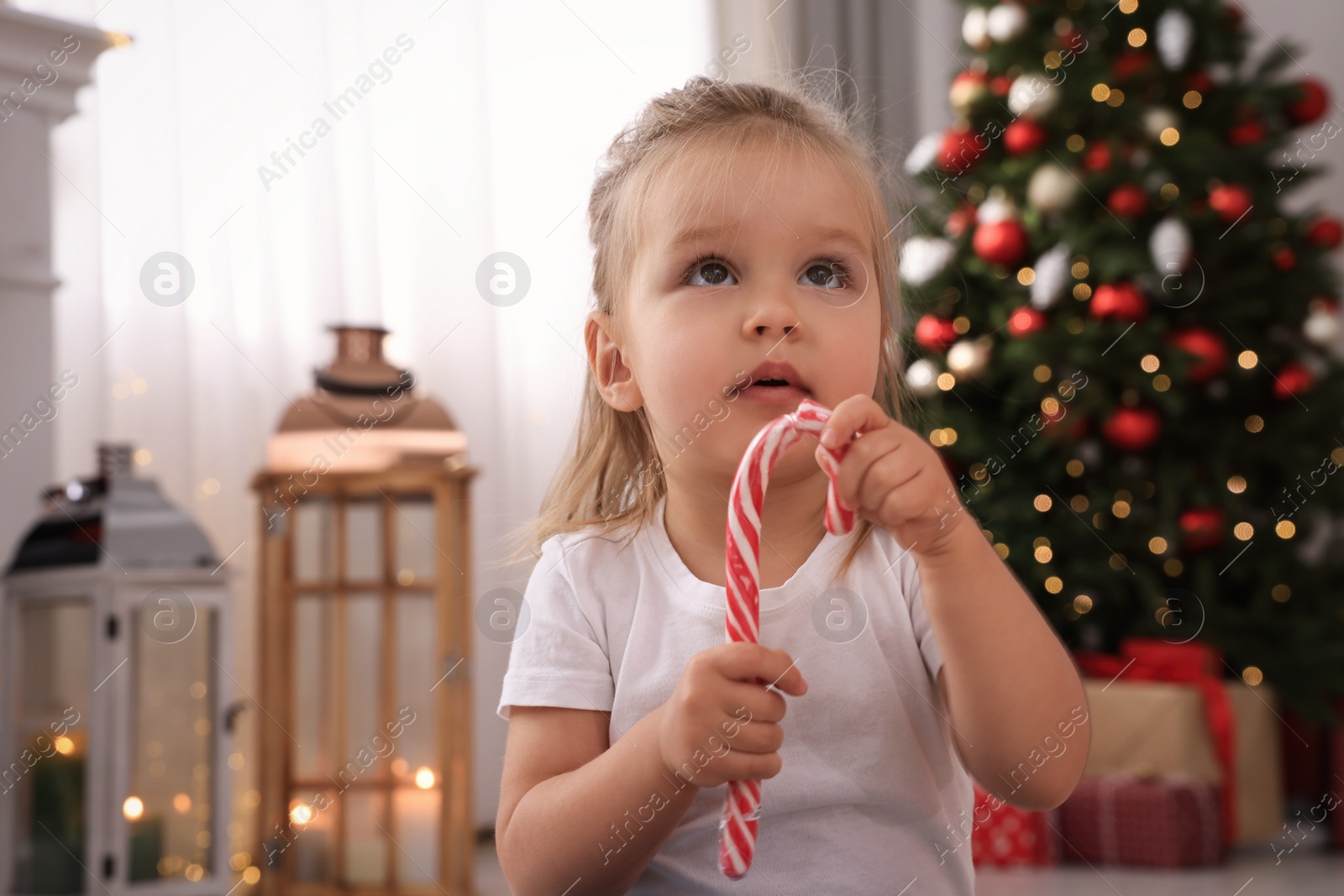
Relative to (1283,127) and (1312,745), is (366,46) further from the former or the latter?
(1312,745)

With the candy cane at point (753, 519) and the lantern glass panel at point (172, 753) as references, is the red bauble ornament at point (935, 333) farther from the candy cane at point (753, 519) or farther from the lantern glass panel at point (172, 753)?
the candy cane at point (753, 519)

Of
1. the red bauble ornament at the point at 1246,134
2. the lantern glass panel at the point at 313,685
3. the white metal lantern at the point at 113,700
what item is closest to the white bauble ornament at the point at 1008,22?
the red bauble ornament at the point at 1246,134

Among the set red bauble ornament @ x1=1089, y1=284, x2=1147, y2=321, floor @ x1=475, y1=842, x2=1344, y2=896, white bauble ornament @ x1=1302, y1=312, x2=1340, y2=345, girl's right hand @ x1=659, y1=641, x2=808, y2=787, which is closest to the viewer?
girl's right hand @ x1=659, y1=641, x2=808, y2=787

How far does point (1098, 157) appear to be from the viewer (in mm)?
2760

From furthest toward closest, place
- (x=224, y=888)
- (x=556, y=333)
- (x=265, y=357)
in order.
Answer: (x=556, y=333), (x=265, y=357), (x=224, y=888)

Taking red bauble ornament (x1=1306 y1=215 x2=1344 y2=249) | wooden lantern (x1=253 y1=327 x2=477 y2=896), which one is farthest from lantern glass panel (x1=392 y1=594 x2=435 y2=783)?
red bauble ornament (x1=1306 y1=215 x2=1344 y2=249)

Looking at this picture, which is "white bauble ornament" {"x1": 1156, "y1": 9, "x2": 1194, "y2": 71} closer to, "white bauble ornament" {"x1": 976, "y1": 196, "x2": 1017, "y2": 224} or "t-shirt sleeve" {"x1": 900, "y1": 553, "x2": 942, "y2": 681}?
"white bauble ornament" {"x1": 976, "y1": 196, "x2": 1017, "y2": 224}

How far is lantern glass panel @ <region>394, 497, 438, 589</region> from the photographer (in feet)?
7.07

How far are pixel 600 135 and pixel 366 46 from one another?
0.58 m

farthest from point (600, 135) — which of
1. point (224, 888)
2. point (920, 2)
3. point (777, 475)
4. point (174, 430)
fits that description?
point (777, 475)

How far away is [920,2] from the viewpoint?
12.9 ft

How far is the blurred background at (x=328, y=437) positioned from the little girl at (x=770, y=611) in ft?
1.73

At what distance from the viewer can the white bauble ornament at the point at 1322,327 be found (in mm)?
2779

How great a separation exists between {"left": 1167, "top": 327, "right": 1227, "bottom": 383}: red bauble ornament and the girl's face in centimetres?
195
